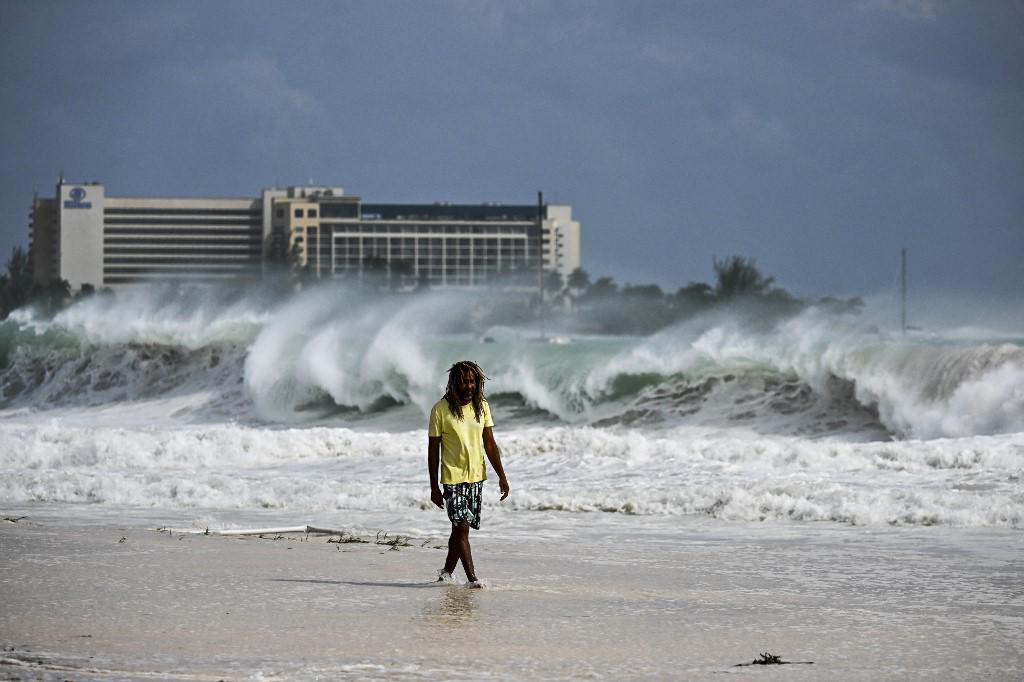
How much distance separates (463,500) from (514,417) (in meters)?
24.2

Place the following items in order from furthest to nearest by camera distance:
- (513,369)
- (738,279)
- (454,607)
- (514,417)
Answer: (738,279) < (513,369) < (514,417) < (454,607)

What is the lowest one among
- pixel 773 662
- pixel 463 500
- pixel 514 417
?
pixel 773 662

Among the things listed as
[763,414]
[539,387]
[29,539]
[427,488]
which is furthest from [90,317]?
[29,539]

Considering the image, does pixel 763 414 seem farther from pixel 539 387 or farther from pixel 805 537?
pixel 805 537

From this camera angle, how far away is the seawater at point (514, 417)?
1498 cm

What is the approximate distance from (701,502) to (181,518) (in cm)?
508

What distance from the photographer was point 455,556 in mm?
9211

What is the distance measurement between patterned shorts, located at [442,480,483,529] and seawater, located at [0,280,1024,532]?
4.44m

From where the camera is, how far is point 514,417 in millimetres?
33125

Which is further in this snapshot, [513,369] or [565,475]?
[513,369]

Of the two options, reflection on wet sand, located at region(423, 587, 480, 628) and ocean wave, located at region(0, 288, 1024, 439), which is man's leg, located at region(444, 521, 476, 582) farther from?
ocean wave, located at region(0, 288, 1024, 439)

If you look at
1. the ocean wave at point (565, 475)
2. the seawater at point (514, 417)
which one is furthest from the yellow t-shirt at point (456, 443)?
the ocean wave at point (565, 475)

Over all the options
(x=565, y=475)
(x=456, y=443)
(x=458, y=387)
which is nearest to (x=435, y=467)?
(x=456, y=443)

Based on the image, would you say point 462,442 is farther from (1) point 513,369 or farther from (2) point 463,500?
(1) point 513,369
